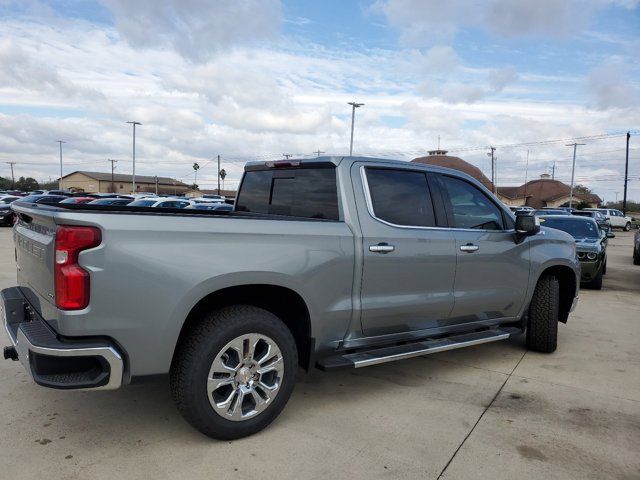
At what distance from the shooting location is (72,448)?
3240 mm

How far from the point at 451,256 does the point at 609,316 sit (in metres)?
4.64

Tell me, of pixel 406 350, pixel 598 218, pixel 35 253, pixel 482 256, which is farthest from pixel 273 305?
pixel 598 218

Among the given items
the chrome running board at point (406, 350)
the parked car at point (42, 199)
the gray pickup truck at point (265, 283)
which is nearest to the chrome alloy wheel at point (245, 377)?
the gray pickup truck at point (265, 283)

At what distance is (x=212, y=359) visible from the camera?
3150 mm

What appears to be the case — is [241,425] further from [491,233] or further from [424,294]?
[491,233]

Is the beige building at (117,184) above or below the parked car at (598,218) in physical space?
above

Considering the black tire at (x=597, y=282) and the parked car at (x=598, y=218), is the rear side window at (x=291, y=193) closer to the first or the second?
the black tire at (x=597, y=282)

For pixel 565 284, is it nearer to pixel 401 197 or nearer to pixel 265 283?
pixel 401 197

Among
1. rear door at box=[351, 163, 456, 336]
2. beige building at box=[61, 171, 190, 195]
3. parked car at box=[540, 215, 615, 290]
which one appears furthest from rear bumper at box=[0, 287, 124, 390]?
beige building at box=[61, 171, 190, 195]

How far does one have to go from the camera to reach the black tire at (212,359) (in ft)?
10.2

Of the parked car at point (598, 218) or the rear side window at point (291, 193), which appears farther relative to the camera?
the parked car at point (598, 218)

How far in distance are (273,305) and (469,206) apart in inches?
85.4

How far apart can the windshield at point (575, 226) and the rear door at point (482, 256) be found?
6.72 meters

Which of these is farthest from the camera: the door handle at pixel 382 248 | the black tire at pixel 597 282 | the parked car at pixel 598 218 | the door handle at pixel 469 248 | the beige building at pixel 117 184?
the beige building at pixel 117 184
